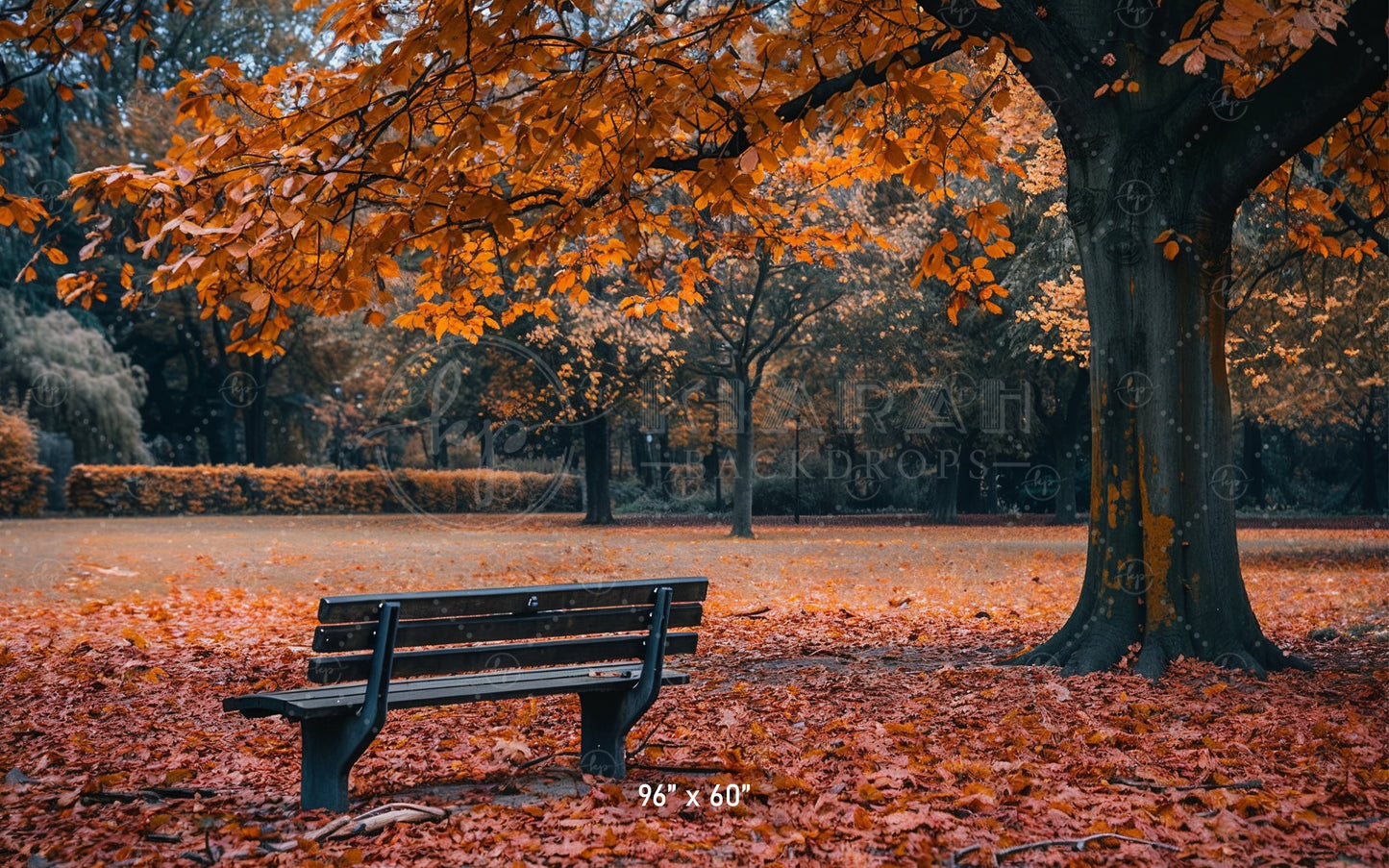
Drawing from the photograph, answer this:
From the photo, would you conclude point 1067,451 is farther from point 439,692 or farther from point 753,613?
point 439,692

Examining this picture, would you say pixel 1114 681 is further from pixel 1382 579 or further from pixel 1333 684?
pixel 1382 579

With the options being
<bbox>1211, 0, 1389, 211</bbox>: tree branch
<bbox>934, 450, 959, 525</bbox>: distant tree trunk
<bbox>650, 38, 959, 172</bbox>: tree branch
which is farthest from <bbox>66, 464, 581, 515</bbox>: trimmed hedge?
<bbox>1211, 0, 1389, 211</bbox>: tree branch

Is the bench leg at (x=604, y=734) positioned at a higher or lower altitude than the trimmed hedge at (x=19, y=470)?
lower

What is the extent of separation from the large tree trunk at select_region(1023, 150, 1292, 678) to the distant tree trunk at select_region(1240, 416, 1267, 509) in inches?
1287

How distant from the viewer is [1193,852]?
11.8 ft

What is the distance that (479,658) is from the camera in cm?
454

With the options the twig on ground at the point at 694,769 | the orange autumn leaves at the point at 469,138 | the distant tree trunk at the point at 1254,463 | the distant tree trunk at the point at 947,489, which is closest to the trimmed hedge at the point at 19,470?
the orange autumn leaves at the point at 469,138

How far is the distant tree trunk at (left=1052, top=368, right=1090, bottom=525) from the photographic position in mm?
30328

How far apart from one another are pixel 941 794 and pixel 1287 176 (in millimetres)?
6982

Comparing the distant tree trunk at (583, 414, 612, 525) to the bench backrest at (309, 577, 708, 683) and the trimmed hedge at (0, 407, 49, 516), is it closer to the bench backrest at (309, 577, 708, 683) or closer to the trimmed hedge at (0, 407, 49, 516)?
the trimmed hedge at (0, 407, 49, 516)

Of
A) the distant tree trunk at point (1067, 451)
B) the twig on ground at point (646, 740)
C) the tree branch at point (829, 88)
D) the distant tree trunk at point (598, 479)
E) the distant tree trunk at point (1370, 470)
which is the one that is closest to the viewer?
the twig on ground at point (646, 740)

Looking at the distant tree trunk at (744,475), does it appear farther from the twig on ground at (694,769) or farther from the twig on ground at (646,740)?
the twig on ground at (694,769)

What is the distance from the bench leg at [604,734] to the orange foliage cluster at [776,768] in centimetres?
10

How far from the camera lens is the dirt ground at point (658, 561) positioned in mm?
12094
